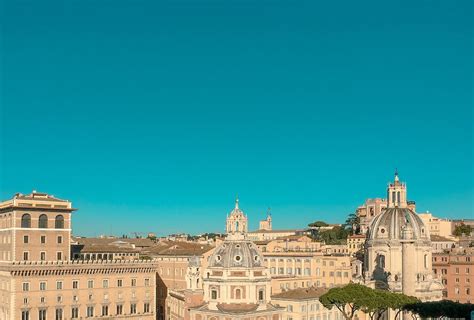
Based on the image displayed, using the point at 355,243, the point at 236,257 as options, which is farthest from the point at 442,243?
the point at 236,257

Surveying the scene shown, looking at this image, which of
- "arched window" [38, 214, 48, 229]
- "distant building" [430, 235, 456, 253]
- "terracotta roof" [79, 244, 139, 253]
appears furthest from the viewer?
"distant building" [430, 235, 456, 253]

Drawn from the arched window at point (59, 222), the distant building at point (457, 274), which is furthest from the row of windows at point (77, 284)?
the distant building at point (457, 274)

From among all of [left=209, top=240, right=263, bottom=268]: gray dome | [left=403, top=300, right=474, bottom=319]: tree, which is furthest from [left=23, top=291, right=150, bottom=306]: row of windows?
[left=403, top=300, right=474, bottom=319]: tree

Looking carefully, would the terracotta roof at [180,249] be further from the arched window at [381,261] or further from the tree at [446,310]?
the tree at [446,310]

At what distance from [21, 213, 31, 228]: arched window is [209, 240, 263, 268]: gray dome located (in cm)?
2157

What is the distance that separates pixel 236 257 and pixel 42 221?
2298 cm

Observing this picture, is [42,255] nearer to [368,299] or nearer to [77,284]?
[77,284]

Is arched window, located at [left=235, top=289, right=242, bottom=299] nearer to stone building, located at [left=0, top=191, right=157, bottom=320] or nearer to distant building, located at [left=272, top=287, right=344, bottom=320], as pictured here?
distant building, located at [left=272, top=287, right=344, bottom=320]

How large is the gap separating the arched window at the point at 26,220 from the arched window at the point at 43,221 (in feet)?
4.37

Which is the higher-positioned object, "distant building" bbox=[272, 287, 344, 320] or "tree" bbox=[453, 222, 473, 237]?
"tree" bbox=[453, 222, 473, 237]

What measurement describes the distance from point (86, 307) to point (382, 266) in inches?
1674

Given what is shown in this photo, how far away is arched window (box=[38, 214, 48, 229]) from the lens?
81.1 meters

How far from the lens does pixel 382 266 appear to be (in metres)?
99.4

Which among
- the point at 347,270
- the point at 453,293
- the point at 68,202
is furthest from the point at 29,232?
the point at 453,293
